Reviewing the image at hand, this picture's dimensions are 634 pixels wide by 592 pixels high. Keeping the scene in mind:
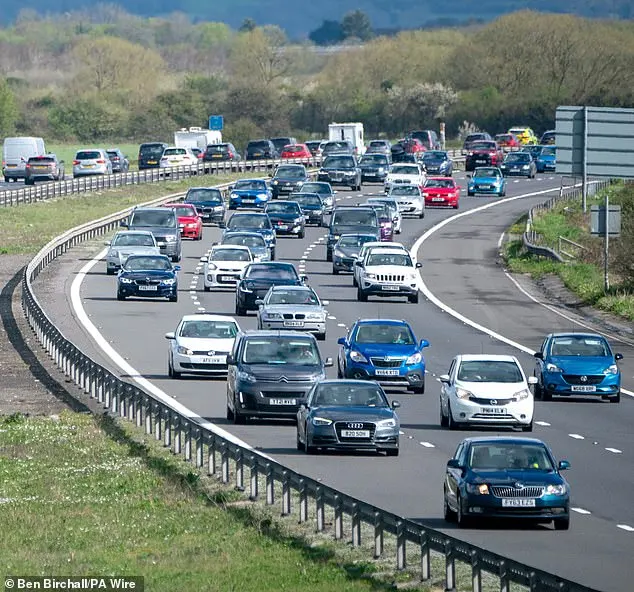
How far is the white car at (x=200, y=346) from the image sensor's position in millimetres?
39031

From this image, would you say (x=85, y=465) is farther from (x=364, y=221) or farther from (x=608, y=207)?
(x=364, y=221)

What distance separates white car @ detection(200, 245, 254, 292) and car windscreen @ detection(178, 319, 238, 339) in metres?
18.3

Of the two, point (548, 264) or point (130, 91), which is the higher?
point (130, 91)

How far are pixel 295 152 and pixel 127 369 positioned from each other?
73758 millimetres

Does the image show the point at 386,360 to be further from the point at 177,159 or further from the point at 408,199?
the point at 177,159

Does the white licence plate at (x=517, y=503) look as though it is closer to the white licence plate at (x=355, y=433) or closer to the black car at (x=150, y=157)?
the white licence plate at (x=355, y=433)

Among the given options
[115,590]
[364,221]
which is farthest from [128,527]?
[364,221]

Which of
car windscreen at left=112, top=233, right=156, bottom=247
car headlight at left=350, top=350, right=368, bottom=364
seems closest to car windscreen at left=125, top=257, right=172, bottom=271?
car windscreen at left=112, top=233, right=156, bottom=247

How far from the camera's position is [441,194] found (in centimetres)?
9106

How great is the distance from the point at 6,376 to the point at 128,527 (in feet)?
65.0

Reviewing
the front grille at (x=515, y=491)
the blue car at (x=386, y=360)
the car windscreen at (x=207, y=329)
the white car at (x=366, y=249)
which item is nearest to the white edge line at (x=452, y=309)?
the white car at (x=366, y=249)

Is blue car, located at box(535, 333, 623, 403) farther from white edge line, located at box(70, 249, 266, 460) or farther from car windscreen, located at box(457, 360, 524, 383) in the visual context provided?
white edge line, located at box(70, 249, 266, 460)

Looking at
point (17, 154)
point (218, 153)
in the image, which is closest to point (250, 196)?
point (17, 154)

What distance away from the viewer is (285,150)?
4520 inches
